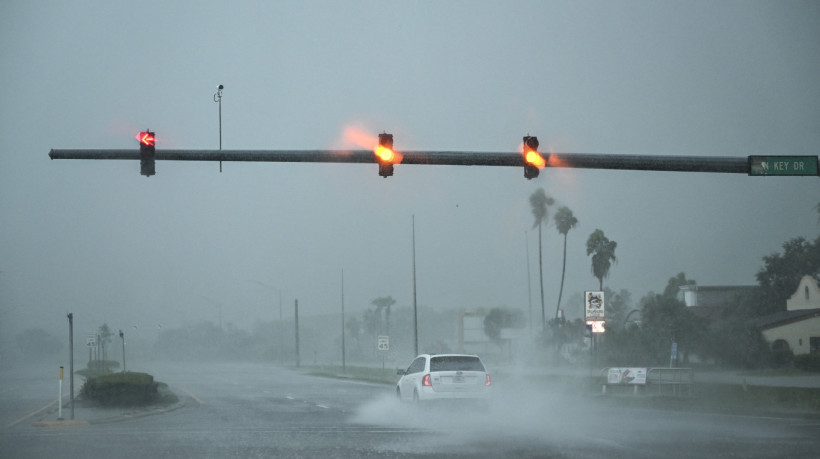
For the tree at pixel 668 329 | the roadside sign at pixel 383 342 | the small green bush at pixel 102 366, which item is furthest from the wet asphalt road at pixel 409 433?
the tree at pixel 668 329

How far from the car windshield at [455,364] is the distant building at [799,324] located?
134ft

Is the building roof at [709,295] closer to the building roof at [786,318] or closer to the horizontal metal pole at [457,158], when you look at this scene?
the building roof at [786,318]

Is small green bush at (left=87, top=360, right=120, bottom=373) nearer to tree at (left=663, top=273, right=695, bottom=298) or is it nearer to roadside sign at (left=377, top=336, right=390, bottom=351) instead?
roadside sign at (left=377, top=336, right=390, bottom=351)

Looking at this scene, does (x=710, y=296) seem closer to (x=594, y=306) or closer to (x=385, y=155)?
(x=594, y=306)

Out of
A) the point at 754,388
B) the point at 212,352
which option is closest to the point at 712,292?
the point at 754,388

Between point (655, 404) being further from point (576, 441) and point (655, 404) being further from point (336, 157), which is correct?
point (336, 157)

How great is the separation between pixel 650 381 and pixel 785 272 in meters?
47.2

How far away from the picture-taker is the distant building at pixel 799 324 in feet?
198

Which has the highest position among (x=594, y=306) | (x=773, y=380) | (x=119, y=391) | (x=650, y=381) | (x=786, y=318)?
(x=594, y=306)

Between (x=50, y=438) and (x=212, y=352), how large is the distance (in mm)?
155890

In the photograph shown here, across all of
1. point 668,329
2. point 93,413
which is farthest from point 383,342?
point 93,413

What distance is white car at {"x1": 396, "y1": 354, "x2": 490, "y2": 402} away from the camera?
77.8 feet

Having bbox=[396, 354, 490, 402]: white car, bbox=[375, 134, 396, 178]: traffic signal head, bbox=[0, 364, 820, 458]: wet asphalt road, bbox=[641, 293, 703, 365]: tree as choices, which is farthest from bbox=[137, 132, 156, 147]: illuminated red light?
bbox=[641, 293, 703, 365]: tree

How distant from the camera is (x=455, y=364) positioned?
79.8 ft
